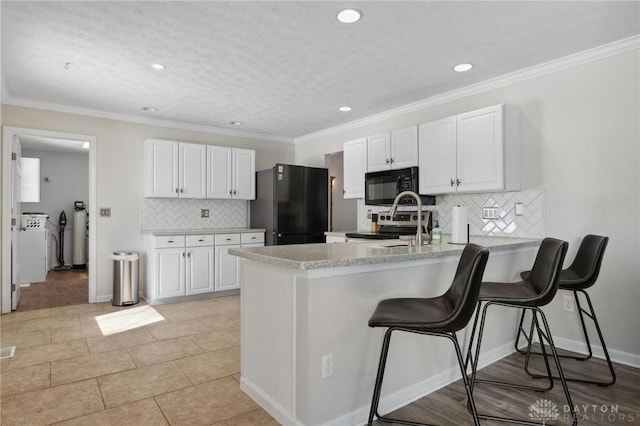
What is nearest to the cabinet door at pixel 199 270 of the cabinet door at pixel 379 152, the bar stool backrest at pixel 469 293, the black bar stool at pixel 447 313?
the cabinet door at pixel 379 152

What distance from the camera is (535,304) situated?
2133mm

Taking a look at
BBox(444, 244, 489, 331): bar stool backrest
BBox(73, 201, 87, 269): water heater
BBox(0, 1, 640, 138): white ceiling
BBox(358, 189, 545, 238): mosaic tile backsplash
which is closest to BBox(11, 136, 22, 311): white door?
BBox(0, 1, 640, 138): white ceiling

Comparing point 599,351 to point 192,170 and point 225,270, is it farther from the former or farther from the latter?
point 192,170

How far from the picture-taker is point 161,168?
4859 millimetres

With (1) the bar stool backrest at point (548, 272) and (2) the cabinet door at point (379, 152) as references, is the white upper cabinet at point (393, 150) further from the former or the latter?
(1) the bar stool backrest at point (548, 272)

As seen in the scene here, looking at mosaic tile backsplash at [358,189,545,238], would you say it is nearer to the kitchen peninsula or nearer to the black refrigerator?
the kitchen peninsula

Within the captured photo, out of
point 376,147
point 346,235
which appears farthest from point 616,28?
point 346,235

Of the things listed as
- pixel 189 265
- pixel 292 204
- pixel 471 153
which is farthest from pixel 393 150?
pixel 189 265

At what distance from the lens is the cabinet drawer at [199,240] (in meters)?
4.77

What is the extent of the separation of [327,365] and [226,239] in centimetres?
347

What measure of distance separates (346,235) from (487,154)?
1.80 m

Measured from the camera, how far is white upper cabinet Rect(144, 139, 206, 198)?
15.8 ft

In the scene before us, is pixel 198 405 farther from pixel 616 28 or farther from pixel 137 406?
pixel 616 28

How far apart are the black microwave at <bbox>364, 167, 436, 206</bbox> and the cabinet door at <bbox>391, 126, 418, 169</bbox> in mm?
84
